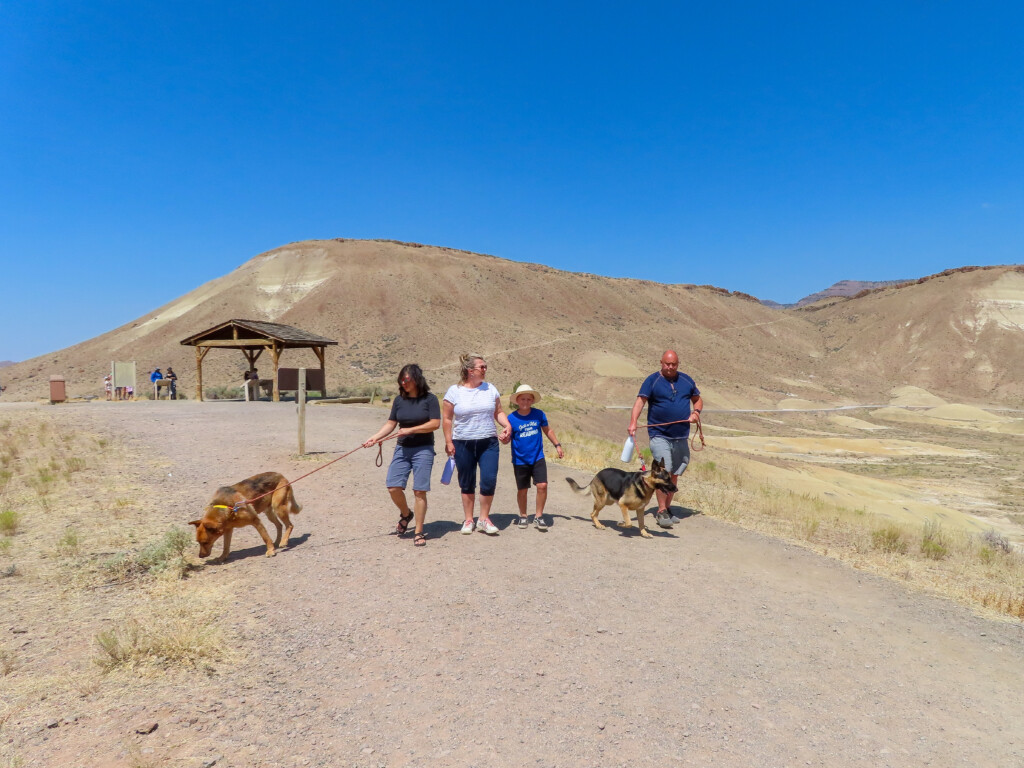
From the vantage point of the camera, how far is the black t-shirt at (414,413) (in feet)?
20.2

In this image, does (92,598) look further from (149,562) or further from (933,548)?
(933,548)

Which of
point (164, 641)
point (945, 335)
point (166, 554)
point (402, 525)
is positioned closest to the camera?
point (164, 641)

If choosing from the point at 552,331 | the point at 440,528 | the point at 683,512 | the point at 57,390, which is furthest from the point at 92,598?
the point at 552,331

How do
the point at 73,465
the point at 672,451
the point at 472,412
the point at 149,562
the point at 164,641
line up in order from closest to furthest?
the point at 164,641 < the point at 149,562 < the point at 472,412 < the point at 672,451 < the point at 73,465

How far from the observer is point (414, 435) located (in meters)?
6.21

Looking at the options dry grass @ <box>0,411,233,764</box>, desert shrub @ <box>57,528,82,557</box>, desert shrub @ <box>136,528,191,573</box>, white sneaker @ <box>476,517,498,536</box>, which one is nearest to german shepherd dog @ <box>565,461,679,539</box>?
white sneaker @ <box>476,517,498,536</box>

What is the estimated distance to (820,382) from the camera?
68562mm

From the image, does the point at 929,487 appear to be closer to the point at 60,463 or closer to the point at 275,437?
the point at 275,437

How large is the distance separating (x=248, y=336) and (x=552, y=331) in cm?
4349

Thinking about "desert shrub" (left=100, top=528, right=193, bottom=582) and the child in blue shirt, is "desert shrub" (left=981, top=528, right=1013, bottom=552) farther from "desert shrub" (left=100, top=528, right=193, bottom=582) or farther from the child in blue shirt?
"desert shrub" (left=100, top=528, right=193, bottom=582)

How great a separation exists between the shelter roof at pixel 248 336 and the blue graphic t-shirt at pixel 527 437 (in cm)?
2191

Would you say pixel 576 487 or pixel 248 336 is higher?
pixel 248 336

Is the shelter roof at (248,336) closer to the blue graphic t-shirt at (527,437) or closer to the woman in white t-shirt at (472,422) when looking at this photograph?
the blue graphic t-shirt at (527,437)

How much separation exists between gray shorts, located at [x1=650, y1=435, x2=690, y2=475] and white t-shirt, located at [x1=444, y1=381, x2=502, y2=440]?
2317 mm
